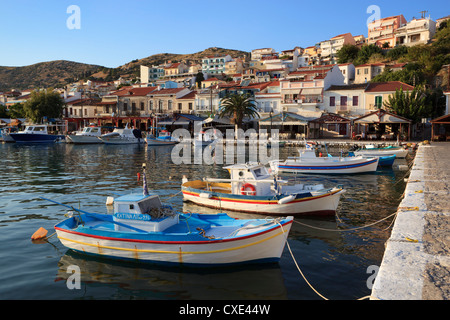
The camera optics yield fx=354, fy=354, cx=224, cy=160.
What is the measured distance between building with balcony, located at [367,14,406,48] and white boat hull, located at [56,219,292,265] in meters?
106

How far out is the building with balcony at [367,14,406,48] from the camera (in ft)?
341

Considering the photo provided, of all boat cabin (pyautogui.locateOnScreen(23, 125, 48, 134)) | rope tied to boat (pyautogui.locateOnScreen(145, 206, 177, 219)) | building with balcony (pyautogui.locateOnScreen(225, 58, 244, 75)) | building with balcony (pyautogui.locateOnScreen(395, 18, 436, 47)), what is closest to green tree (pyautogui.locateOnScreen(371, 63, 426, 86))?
building with balcony (pyautogui.locateOnScreen(395, 18, 436, 47))

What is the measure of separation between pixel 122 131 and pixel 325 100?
114 feet

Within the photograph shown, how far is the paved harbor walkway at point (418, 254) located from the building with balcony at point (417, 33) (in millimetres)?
93047

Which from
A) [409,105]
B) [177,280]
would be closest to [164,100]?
[409,105]

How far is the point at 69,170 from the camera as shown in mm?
30141

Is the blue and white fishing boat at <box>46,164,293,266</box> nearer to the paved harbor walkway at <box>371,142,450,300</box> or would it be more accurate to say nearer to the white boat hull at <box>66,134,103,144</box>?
the paved harbor walkway at <box>371,142,450,300</box>

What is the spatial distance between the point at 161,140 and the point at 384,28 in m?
86.4

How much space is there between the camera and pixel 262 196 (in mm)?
15883

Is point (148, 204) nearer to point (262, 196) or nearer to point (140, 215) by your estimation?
point (140, 215)

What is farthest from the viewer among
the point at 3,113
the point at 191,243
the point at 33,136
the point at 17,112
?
the point at 3,113

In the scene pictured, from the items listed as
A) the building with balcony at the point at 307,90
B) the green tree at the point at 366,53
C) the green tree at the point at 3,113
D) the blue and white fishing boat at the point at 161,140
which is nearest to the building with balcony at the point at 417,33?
the green tree at the point at 366,53

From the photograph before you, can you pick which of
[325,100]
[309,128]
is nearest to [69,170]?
[309,128]

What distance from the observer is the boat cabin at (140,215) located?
1116cm
